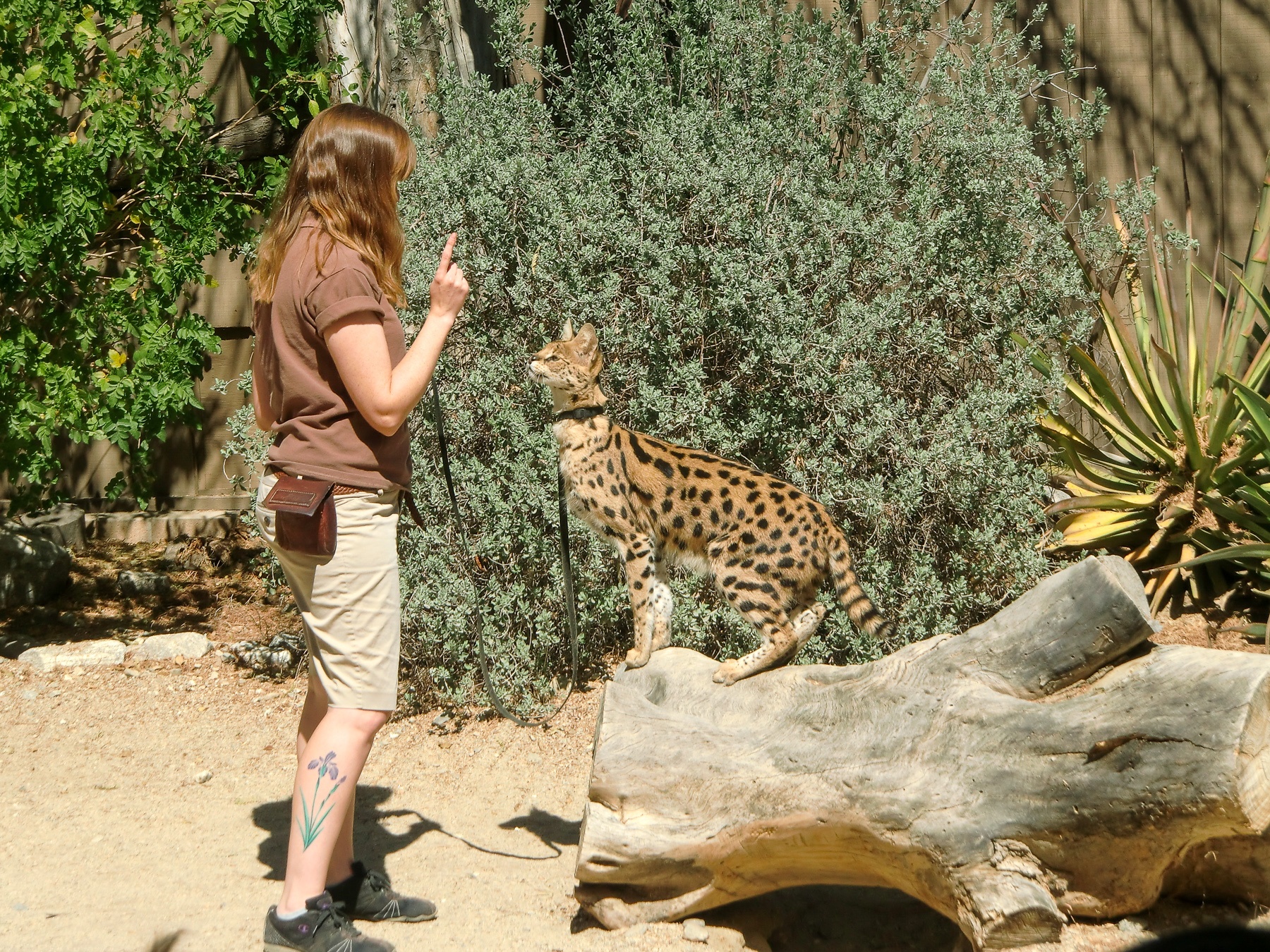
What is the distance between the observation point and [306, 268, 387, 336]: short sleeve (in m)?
3.27

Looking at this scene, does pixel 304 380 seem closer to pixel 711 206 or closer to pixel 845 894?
pixel 845 894

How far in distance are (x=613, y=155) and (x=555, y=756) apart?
3287mm

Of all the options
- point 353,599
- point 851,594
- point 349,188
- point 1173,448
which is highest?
point 349,188

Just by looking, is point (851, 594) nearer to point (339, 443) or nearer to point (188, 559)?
point (339, 443)

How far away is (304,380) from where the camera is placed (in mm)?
3426

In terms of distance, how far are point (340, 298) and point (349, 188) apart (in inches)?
16.0

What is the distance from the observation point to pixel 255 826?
491 centimetres

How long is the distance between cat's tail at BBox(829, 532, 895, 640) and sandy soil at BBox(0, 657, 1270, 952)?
3.46ft

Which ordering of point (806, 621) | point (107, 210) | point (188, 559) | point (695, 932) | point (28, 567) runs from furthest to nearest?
point (188, 559)
point (28, 567)
point (107, 210)
point (806, 621)
point (695, 932)

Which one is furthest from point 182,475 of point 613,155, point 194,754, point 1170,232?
point 1170,232

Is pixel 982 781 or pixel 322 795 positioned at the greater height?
pixel 982 781

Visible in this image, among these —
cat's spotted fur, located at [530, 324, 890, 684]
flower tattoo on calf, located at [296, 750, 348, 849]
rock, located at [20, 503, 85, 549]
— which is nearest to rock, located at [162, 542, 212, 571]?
rock, located at [20, 503, 85, 549]

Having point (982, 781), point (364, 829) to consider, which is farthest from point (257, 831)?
point (982, 781)

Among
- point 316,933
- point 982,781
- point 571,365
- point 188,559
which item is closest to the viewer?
point 982,781
